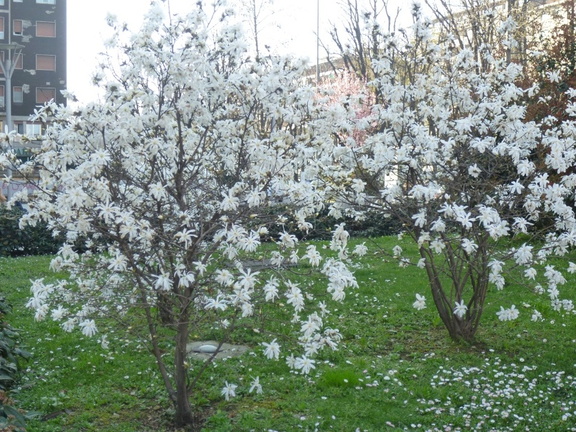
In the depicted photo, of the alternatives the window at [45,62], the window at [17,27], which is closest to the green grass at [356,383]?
the window at [45,62]

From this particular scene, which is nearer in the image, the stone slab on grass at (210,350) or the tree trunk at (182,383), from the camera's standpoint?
the tree trunk at (182,383)

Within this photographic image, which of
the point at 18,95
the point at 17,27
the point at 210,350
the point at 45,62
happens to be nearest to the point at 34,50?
the point at 45,62

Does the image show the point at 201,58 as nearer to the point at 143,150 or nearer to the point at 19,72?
the point at 143,150

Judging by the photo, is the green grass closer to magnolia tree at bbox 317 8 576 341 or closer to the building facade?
magnolia tree at bbox 317 8 576 341

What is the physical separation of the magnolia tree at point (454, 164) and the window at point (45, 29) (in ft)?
134

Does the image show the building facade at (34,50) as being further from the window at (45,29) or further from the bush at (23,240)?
the bush at (23,240)

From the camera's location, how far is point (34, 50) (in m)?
42.5

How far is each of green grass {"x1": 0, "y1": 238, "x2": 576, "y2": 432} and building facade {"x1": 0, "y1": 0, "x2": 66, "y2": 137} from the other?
37737mm

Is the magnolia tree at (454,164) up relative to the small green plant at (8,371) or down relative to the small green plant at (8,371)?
up

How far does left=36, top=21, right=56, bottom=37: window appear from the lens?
1686 inches

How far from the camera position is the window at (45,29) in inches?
1686

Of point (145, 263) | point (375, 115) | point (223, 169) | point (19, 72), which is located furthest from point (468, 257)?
point (19, 72)

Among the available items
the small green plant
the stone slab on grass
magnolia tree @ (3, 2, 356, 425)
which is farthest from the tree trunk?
the stone slab on grass

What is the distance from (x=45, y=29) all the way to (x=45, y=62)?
2.19 metres
